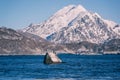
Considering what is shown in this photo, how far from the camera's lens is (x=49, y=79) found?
309 feet

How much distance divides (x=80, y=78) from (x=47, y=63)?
71.1m

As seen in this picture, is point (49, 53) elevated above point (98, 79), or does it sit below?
above

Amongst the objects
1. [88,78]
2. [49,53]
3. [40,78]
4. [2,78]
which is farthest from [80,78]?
[49,53]

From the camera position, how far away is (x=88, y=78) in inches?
3782

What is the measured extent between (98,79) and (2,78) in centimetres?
1921

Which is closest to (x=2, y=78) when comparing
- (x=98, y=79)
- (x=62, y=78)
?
(x=62, y=78)

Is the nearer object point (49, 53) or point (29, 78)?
point (29, 78)

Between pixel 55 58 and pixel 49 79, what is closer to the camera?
pixel 49 79

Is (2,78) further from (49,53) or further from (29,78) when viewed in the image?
(49,53)

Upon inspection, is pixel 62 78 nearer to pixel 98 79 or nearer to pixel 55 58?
pixel 98 79

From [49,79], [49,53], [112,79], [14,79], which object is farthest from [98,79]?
[49,53]

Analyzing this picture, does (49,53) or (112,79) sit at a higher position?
(49,53)

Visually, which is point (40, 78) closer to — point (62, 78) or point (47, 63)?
point (62, 78)

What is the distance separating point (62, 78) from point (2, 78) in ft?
39.3
